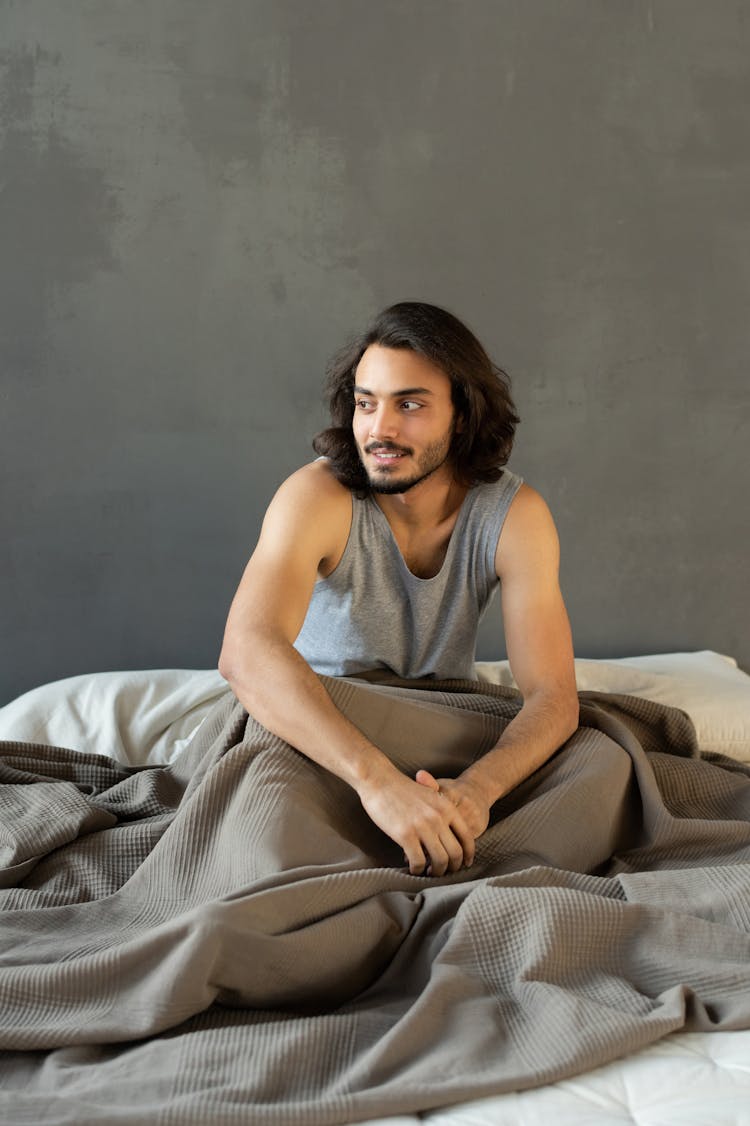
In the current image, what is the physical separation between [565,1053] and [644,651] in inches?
75.2

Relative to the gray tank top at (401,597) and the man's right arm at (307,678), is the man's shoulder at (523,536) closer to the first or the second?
the gray tank top at (401,597)

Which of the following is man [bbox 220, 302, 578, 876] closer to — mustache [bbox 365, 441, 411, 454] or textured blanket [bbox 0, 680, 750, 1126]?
mustache [bbox 365, 441, 411, 454]

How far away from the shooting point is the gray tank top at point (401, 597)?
1953 millimetres

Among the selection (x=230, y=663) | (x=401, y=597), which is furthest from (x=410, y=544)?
(x=230, y=663)

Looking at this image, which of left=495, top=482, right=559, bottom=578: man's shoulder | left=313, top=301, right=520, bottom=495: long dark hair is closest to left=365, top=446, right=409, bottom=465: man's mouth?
left=313, top=301, right=520, bottom=495: long dark hair

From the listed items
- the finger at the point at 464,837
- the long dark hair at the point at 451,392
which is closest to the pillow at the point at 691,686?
the long dark hair at the point at 451,392

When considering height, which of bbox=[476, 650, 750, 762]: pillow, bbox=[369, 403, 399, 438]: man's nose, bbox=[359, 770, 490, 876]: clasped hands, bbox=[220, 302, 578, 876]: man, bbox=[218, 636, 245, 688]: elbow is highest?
bbox=[369, 403, 399, 438]: man's nose

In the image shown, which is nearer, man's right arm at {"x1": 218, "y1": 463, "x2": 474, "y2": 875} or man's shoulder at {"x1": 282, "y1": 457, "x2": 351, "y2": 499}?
man's right arm at {"x1": 218, "y1": 463, "x2": 474, "y2": 875}

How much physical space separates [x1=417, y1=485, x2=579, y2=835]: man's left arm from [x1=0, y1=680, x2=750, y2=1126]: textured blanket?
5 cm

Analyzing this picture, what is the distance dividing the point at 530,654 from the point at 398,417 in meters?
0.44

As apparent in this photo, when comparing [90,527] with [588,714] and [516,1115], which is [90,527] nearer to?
[588,714]

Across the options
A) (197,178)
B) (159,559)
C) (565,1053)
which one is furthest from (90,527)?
(565,1053)

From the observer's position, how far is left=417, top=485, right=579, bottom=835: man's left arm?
1639mm

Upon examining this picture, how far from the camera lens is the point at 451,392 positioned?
1948 millimetres
